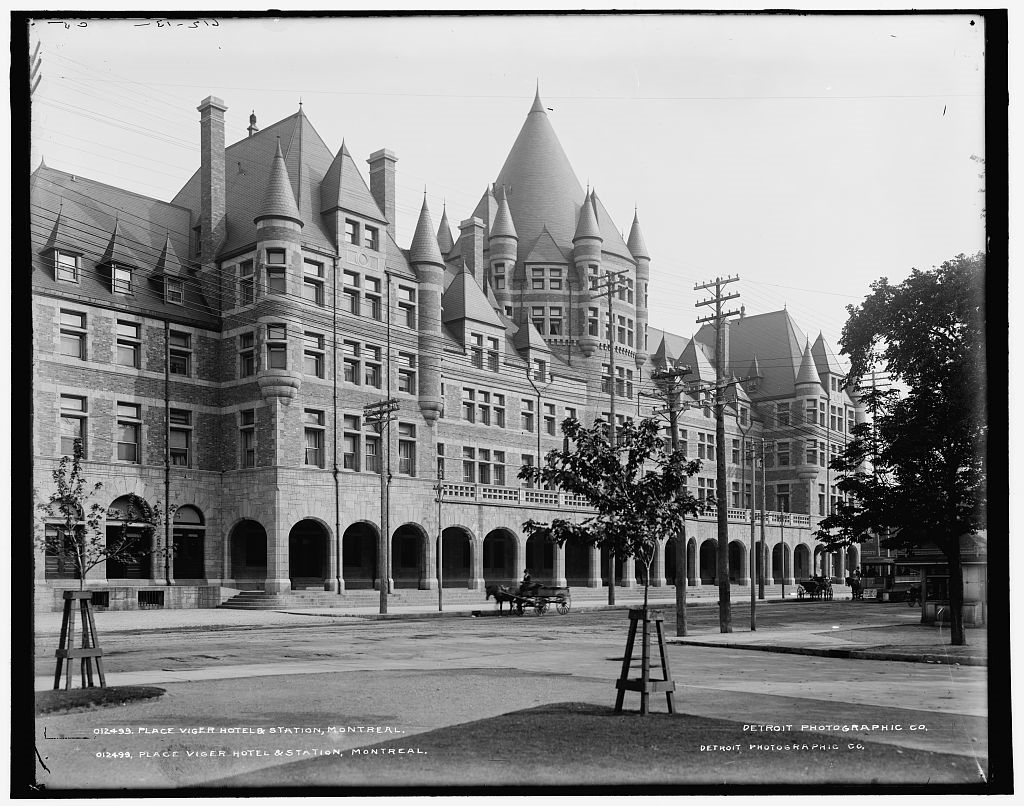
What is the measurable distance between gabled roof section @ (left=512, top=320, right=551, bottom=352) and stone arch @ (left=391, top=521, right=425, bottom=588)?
1399cm

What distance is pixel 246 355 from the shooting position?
4419 cm

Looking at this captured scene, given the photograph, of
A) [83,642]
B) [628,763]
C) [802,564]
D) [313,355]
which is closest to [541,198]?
[313,355]

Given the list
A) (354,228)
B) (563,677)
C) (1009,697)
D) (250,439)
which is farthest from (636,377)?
(1009,697)

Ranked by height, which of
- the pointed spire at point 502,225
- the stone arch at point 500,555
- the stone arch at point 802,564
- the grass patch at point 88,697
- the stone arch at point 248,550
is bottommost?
the stone arch at point 802,564

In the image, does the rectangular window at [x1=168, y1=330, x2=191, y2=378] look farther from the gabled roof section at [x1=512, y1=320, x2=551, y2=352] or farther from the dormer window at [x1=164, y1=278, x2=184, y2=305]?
the gabled roof section at [x1=512, y1=320, x2=551, y2=352]

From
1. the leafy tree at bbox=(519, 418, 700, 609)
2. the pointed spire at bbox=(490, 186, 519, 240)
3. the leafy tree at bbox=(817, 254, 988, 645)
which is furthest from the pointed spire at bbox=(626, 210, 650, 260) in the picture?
the leafy tree at bbox=(519, 418, 700, 609)

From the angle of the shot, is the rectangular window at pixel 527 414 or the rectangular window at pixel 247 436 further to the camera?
the rectangular window at pixel 527 414

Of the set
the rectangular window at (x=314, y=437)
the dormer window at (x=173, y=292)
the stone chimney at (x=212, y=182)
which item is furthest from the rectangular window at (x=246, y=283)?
the rectangular window at (x=314, y=437)

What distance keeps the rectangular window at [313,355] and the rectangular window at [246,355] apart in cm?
220

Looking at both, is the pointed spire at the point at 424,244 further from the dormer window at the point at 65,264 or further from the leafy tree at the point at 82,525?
the leafy tree at the point at 82,525

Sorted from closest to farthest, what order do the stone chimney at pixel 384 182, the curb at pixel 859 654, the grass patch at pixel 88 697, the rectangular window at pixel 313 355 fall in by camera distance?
1. the grass patch at pixel 88 697
2. the curb at pixel 859 654
3. the rectangular window at pixel 313 355
4. the stone chimney at pixel 384 182

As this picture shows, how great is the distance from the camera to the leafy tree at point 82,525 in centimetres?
3189

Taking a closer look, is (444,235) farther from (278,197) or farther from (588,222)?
(278,197)

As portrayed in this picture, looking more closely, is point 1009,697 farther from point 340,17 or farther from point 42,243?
point 42,243
